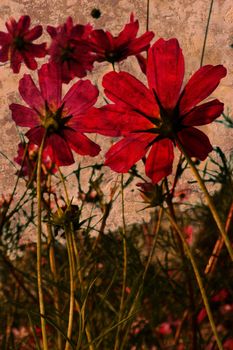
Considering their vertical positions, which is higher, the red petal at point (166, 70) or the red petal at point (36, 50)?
the red petal at point (36, 50)

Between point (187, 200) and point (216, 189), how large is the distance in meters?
0.11

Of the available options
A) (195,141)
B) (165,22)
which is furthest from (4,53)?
(165,22)

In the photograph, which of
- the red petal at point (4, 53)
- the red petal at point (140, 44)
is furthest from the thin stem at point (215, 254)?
the red petal at point (4, 53)

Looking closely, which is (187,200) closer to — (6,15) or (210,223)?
(210,223)

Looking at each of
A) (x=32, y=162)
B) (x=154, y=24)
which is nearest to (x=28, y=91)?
(x=32, y=162)

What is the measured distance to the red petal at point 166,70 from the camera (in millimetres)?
350

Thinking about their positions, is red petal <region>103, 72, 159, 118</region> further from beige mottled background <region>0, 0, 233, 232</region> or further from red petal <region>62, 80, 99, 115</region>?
beige mottled background <region>0, 0, 233, 232</region>

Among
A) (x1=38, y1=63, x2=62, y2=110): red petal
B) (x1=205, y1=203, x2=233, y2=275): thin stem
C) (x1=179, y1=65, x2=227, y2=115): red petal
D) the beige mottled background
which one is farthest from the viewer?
the beige mottled background

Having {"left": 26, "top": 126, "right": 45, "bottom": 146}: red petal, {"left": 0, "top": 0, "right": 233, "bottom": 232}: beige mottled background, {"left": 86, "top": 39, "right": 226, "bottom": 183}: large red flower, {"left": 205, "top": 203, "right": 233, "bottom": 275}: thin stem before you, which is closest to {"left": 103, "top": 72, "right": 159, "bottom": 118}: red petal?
{"left": 86, "top": 39, "right": 226, "bottom": 183}: large red flower

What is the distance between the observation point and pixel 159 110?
0.37 metres

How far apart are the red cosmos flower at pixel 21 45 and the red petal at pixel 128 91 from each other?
0.26m

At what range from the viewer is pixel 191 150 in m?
0.38

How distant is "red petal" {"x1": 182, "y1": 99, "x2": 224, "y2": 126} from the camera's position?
1.20ft

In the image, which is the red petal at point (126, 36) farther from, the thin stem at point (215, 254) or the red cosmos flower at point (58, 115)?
the thin stem at point (215, 254)
